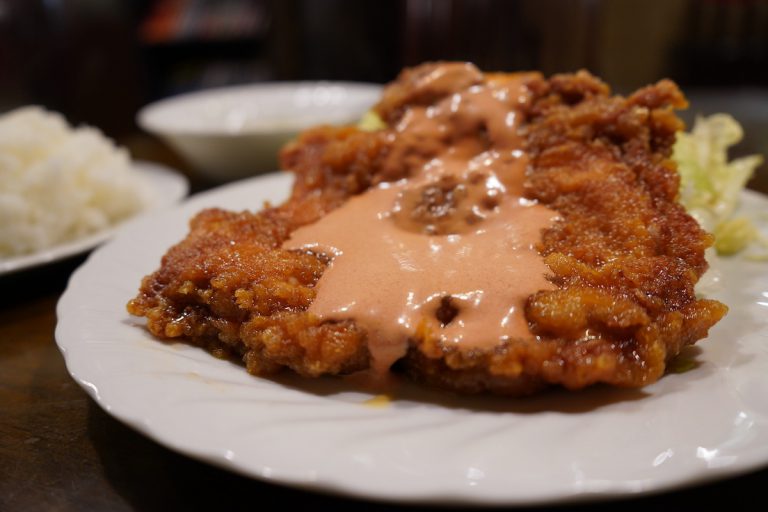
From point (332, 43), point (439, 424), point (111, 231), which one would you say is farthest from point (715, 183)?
point (332, 43)

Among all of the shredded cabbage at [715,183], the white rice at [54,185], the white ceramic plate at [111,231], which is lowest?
the white ceramic plate at [111,231]

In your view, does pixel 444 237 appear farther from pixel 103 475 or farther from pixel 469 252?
pixel 103 475

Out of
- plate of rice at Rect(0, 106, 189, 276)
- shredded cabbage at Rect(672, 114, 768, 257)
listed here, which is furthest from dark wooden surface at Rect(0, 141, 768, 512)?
shredded cabbage at Rect(672, 114, 768, 257)

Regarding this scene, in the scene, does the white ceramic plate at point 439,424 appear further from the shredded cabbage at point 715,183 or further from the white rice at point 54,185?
the white rice at point 54,185

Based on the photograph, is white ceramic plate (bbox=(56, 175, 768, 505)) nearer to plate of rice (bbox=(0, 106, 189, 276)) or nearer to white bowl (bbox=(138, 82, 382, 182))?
plate of rice (bbox=(0, 106, 189, 276))

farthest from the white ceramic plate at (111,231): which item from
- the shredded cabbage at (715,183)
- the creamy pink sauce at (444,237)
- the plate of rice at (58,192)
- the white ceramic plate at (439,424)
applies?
the shredded cabbage at (715,183)

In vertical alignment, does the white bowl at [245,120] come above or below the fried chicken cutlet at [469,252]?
below
